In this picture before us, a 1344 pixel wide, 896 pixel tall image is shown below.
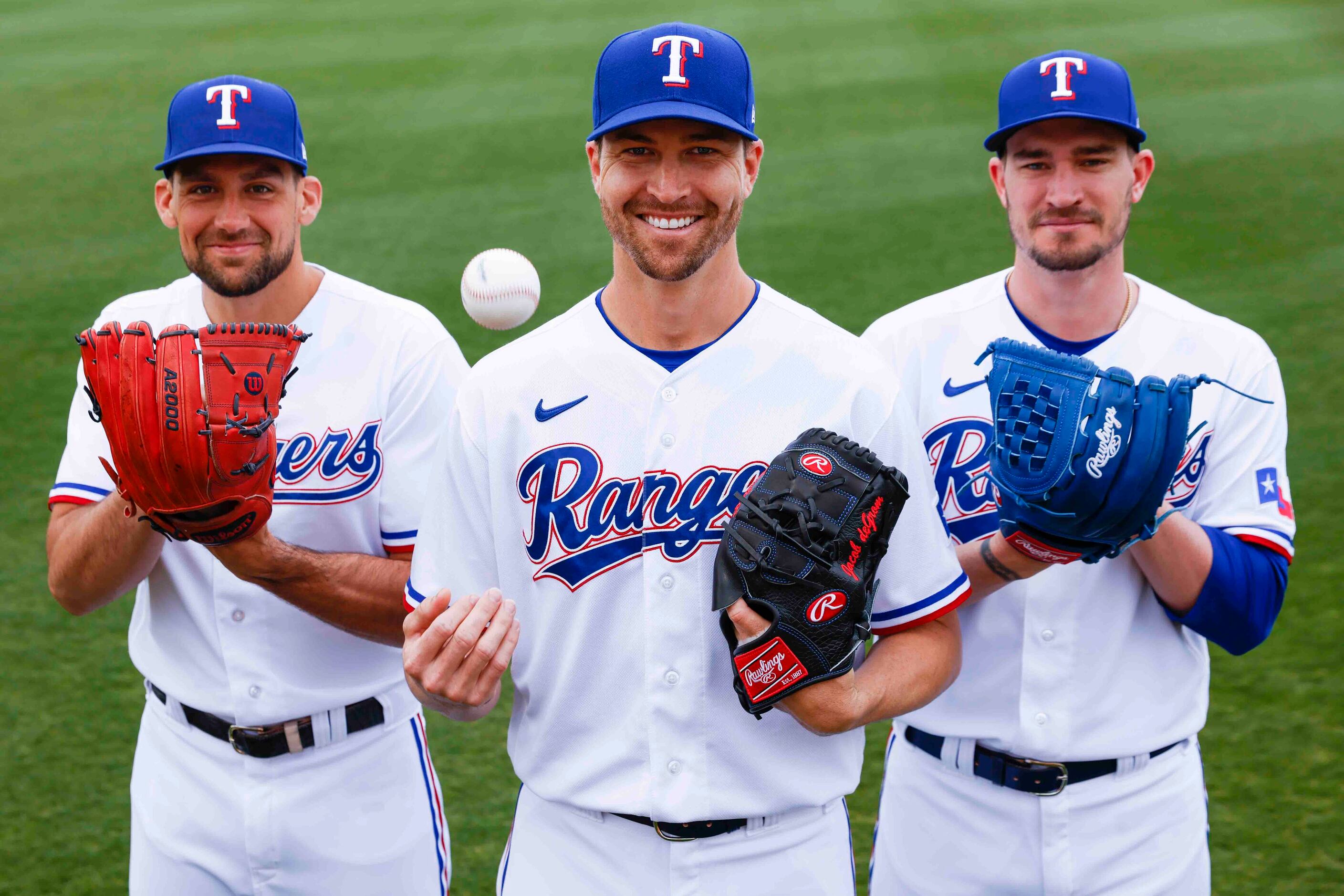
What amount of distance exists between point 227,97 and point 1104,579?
2103mm

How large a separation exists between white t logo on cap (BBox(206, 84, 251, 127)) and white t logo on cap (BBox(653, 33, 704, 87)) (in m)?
1.10

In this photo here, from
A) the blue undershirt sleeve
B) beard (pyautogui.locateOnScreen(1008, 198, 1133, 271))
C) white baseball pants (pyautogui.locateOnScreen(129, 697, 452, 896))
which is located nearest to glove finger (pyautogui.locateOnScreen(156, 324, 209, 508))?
white baseball pants (pyautogui.locateOnScreen(129, 697, 452, 896))

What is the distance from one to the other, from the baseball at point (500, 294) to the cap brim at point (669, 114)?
164 cm

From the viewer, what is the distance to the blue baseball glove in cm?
220

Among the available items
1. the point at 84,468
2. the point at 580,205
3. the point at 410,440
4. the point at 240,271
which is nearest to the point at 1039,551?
the point at 410,440

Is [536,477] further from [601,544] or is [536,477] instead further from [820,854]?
[820,854]

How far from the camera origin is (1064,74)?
8.53 feet

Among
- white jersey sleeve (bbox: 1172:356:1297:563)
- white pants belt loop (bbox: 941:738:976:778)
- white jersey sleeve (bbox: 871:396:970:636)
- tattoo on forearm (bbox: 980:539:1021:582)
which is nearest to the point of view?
white jersey sleeve (bbox: 871:396:970:636)

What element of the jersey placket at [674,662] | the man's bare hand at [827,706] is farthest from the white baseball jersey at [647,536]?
the man's bare hand at [827,706]

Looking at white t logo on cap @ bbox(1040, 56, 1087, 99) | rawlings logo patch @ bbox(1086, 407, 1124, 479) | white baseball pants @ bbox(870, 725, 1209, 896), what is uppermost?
white t logo on cap @ bbox(1040, 56, 1087, 99)

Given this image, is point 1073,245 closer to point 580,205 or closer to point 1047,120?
point 1047,120

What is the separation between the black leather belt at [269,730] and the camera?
274cm

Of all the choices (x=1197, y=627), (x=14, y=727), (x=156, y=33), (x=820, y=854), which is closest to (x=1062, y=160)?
(x=1197, y=627)

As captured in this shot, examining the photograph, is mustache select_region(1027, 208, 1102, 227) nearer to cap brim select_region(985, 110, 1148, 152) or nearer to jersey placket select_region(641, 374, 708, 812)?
cap brim select_region(985, 110, 1148, 152)
